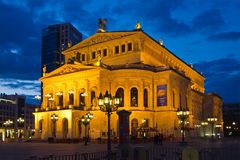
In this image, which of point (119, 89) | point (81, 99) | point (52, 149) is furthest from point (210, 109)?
point (52, 149)

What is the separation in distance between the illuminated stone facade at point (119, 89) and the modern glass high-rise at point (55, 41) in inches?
3476

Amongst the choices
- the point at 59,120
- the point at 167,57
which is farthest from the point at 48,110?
the point at 167,57

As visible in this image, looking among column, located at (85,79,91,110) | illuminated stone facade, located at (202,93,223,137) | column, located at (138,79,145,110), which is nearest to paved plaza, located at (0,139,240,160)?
column, located at (138,79,145,110)

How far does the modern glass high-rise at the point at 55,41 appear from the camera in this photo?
169500mm

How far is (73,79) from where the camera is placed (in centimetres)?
7650

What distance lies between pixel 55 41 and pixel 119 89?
105m

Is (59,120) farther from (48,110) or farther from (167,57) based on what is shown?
(167,57)

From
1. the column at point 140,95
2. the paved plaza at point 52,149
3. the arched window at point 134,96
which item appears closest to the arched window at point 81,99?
the arched window at point 134,96

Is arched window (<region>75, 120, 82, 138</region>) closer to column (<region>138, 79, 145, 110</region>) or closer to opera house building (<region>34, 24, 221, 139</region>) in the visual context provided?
opera house building (<region>34, 24, 221, 139</region>)

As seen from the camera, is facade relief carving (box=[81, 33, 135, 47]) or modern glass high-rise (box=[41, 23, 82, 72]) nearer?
facade relief carving (box=[81, 33, 135, 47])

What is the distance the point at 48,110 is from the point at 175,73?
1103 inches

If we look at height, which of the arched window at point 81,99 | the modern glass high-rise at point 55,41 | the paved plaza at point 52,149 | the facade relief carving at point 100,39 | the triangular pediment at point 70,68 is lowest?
the paved plaza at point 52,149

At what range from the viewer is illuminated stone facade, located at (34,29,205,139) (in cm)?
7106

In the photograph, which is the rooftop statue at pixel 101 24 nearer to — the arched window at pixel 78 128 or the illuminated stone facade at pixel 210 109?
the arched window at pixel 78 128
